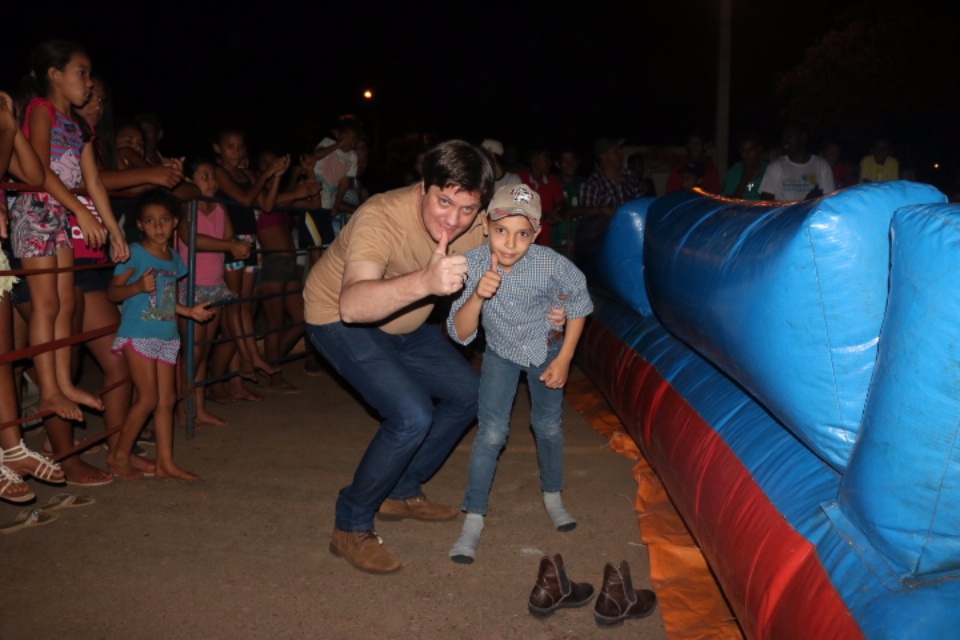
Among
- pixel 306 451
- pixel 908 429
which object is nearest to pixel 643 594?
pixel 908 429

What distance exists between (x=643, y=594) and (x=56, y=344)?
9.18 feet

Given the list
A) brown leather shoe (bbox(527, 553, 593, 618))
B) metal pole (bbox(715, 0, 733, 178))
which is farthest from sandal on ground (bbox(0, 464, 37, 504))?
metal pole (bbox(715, 0, 733, 178))

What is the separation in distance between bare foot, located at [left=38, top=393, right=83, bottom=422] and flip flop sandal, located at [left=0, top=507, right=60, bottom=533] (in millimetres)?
439

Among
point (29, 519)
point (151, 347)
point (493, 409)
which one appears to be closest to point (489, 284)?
point (493, 409)

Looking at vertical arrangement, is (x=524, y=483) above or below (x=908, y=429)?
below

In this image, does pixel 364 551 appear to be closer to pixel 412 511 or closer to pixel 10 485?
pixel 412 511

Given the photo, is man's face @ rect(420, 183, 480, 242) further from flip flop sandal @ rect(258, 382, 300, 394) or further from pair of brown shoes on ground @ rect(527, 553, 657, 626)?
flip flop sandal @ rect(258, 382, 300, 394)

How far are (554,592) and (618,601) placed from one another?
231mm

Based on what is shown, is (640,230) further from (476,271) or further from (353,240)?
(353,240)

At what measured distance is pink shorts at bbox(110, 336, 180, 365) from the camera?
4.11 metres

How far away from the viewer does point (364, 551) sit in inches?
130

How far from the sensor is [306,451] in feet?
15.7

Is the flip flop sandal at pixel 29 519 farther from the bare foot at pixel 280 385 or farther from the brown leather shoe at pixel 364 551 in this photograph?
the bare foot at pixel 280 385

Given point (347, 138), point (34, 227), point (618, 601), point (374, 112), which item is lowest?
point (618, 601)
